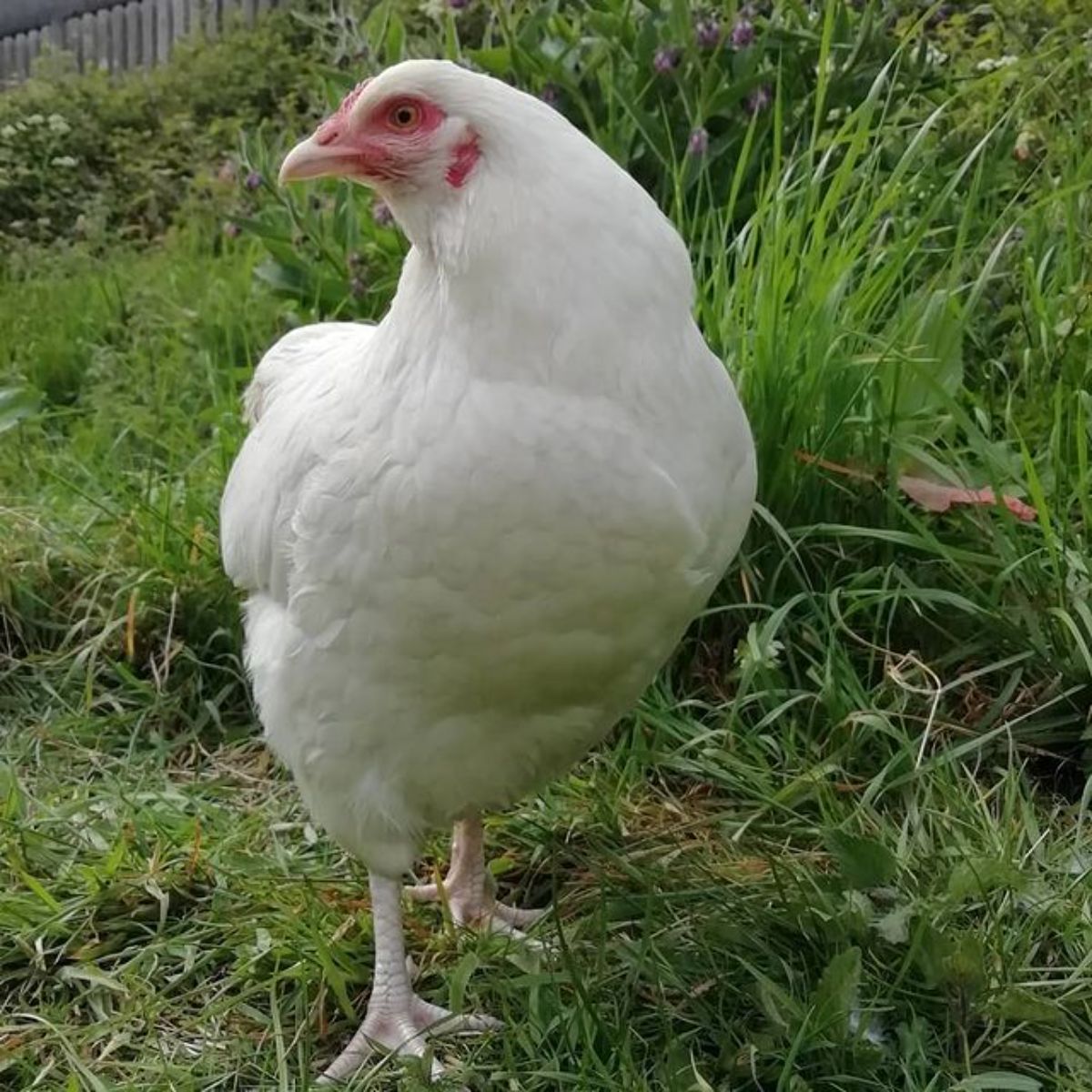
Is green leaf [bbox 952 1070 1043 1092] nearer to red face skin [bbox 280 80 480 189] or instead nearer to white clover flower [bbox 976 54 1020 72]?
red face skin [bbox 280 80 480 189]

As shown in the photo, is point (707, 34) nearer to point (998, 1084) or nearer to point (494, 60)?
point (494, 60)

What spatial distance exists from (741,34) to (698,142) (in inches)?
13.1

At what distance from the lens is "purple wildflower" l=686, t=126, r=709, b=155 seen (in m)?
2.85

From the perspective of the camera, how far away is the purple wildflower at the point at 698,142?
2850 millimetres

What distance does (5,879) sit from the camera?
2104mm

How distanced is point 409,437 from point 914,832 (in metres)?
1.03

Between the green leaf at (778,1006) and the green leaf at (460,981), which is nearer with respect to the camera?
the green leaf at (778,1006)

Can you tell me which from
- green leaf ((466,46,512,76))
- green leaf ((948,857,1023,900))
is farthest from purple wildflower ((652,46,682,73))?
green leaf ((948,857,1023,900))

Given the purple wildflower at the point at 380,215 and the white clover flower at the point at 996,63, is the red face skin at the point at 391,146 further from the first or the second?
the white clover flower at the point at 996,63

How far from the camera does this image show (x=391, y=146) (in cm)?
146

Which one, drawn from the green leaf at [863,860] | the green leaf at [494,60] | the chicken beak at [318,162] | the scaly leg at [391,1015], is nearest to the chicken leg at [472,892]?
the scaly leg at [391,1015]

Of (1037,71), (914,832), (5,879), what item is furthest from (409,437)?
(1037,71)

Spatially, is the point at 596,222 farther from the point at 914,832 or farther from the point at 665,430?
the point at 914,832

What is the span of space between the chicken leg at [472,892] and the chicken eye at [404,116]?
1.01 m
